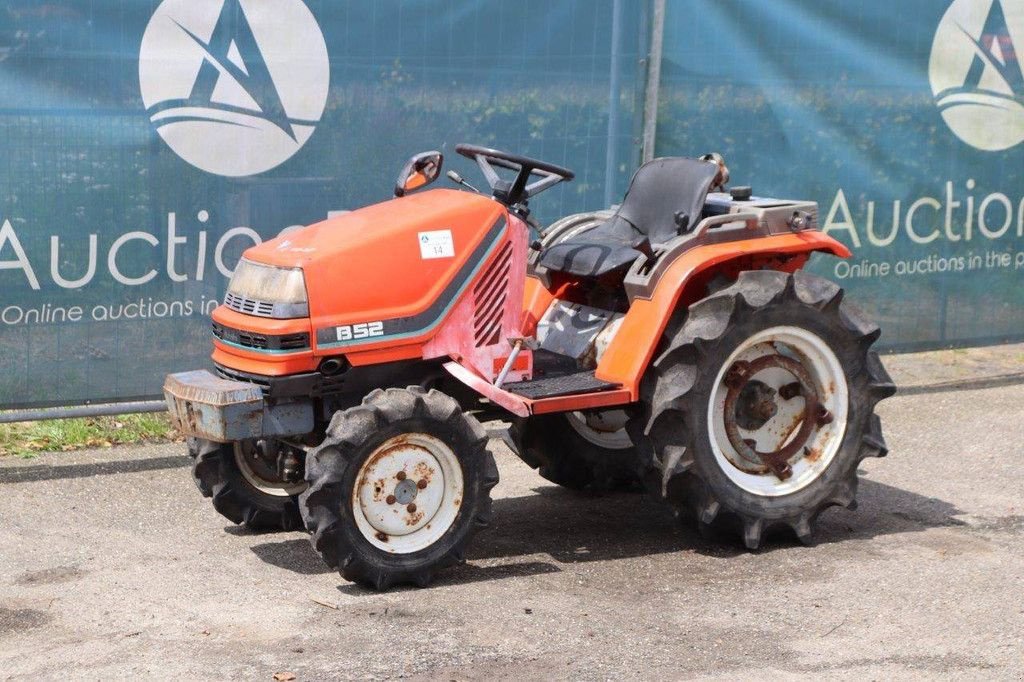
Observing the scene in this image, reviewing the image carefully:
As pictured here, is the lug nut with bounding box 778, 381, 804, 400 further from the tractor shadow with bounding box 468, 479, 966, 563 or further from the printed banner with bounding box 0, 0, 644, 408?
the printed banner with bounding box 0, 0, 644, 408

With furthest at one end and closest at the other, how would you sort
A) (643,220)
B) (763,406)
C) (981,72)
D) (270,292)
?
(981,72), (643,220), (763,406), (270,292)

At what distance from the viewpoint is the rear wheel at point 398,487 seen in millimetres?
5754

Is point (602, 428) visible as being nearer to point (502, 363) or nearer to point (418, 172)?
point (502, 363)

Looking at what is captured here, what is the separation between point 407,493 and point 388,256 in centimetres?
93

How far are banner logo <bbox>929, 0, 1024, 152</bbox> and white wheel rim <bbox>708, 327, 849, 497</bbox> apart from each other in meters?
3.63

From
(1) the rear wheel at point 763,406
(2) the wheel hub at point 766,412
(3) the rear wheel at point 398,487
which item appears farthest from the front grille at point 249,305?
(2) the wheel hub at point 766,412

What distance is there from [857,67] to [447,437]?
463 cm

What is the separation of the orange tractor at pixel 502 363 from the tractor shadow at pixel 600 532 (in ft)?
0.58

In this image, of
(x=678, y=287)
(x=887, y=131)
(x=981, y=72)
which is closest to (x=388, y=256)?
(x=678, y=287)

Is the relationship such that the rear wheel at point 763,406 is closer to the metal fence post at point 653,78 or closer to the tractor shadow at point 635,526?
the tractor shadow at point 635,526

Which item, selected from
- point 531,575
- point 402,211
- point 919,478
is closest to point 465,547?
point 531,575

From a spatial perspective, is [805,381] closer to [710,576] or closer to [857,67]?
[710,576]

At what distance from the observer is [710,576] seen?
20.2 feet

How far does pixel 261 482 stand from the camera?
262 inches
